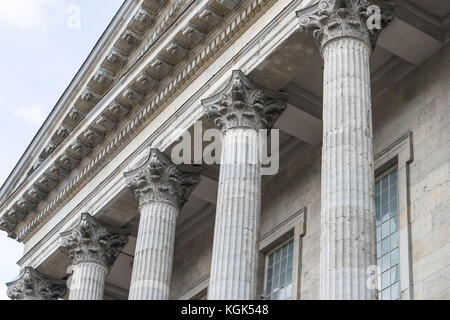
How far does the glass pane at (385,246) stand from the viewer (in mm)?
28922

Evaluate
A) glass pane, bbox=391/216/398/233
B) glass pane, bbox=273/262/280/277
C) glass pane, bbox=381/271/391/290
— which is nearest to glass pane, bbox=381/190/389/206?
glass pane, bbox=391/216/398/233

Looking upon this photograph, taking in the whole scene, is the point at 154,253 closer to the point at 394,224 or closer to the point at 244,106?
the point at 244,106

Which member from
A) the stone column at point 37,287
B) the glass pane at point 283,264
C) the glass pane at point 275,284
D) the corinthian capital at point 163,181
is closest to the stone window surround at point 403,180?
the glass pane at point 283,264

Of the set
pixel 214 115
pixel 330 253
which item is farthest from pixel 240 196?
pixel 330 253

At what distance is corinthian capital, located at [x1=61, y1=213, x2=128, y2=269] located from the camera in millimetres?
35906

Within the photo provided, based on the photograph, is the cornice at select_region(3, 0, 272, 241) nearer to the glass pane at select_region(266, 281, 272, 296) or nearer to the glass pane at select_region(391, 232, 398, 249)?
the glass pane at select_region(266, 281, 272, 296)

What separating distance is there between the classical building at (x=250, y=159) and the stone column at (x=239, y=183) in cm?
4

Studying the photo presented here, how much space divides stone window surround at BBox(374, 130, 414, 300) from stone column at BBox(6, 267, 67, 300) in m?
14.6

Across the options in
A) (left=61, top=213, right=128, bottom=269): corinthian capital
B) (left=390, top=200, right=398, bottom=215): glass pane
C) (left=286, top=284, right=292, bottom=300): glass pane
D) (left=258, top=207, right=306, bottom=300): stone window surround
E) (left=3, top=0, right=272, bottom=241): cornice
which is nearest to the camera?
(left=390, top=200, right=398, bottom=215): glass pane

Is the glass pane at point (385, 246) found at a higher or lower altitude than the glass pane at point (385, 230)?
lower

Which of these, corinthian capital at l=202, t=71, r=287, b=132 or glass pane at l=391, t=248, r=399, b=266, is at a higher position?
corinthian capital at l=202, t=71, r=287, b=132

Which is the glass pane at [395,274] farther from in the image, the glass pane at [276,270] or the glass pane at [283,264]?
the glass pane at [276,270]
